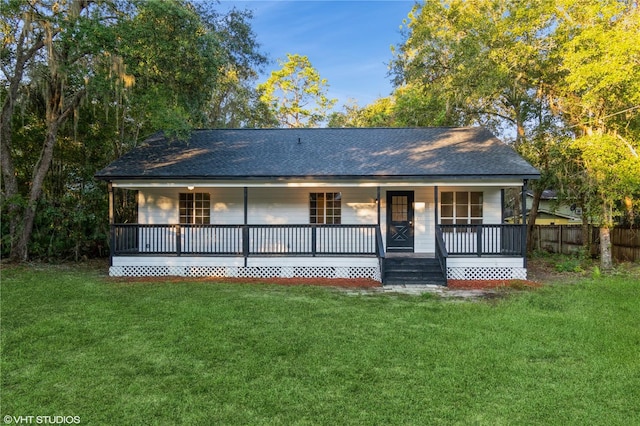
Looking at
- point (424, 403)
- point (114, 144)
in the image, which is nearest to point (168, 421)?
point (424, 403)

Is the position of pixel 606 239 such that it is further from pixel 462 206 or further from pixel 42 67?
pixel 42 67

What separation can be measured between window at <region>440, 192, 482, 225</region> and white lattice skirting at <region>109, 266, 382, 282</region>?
3293 mm

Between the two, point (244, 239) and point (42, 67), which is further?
point (42, 67)

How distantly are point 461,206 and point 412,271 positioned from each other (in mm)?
3247

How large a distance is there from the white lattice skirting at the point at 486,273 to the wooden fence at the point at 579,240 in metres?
6.26

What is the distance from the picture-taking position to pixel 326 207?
12.4 meters

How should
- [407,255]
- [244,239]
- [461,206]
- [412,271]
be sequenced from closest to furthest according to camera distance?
[412,271] → [244,239] → [407,255] → [461,206]

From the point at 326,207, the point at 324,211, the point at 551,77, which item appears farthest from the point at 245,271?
the point at 551,77

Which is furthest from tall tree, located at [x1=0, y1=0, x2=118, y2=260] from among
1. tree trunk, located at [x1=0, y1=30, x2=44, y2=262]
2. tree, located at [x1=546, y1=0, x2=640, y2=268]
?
tree, located at [x1=546, y1=0, x2=640, y2=268]

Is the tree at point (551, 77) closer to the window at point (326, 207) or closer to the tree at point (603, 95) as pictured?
the tree at point (603, 95)

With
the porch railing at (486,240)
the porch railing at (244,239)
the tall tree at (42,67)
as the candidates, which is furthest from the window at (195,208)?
the porch railing at (486,240)

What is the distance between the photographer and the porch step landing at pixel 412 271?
392 inches

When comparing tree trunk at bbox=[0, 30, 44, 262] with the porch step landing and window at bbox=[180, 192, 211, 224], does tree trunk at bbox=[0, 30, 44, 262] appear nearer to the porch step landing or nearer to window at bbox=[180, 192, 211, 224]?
window at bbox=[180, 192, 211, 224]

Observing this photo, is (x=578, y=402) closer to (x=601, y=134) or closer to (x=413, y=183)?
(x=413, y=183)
